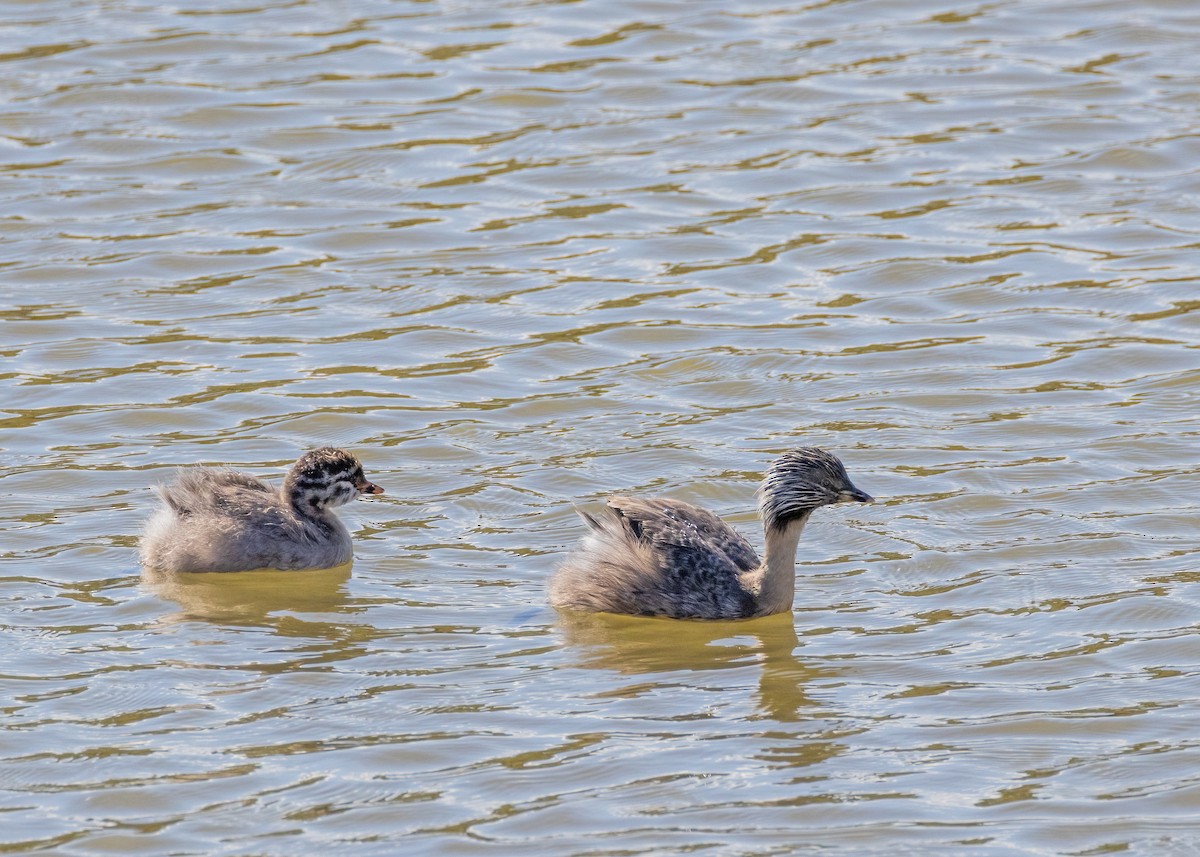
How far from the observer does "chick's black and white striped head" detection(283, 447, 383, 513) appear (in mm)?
11211

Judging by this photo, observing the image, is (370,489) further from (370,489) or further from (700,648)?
→ (700,648)

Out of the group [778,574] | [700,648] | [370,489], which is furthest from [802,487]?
[370,489]

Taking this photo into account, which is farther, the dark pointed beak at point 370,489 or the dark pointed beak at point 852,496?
the dark pointed beak at point 370,489

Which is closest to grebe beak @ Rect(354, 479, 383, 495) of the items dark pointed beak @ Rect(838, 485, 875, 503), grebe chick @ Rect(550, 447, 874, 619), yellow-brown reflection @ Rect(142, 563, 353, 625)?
yellow-brown reflection @ Rect(142, 563, 353, 625)

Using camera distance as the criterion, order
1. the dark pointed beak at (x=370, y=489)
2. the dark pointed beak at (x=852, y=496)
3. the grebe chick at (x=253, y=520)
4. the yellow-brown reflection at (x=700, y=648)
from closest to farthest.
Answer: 1. the yellow-brown reflection at (x=700, y=648)
2. the dark pointed beak at (x=852, y=496)
3. the grebe chick at (x=253, y=520)
4. the dark pointed beak at (x=370, y=489)

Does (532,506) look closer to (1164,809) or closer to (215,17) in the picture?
(1164,809)

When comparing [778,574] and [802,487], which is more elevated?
[802,487]

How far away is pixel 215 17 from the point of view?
795 inches

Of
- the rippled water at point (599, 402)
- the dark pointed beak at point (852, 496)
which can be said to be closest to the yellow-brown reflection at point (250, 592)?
the rippled water at point (599, 402)

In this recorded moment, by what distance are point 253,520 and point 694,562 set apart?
2227 millimetres

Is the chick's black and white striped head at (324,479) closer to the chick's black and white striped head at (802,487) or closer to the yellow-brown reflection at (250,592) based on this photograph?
the yellow-brown reflection at (250,592)

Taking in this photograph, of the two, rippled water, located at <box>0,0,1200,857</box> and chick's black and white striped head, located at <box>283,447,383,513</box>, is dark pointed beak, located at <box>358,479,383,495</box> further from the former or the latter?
rippled water, located at <box>0,0,1200,857</box>

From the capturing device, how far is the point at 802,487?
10445 millimetres

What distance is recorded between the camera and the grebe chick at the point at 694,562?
10375 mm
